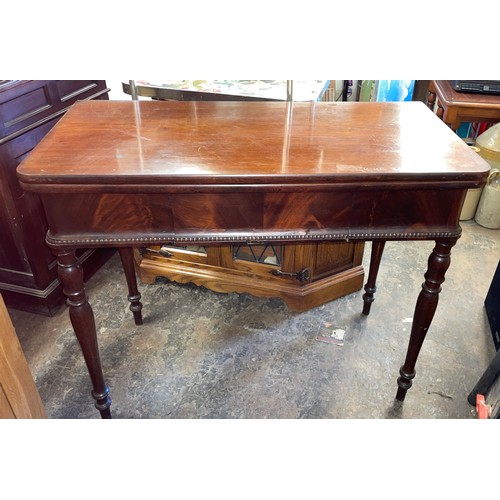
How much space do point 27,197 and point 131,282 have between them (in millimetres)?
446

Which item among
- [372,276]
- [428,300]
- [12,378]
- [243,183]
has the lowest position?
[372,276]

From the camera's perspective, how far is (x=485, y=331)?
1.63m

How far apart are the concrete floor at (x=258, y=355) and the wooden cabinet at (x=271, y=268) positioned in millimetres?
85

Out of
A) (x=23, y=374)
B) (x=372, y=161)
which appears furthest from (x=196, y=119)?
(x=23, y=374)

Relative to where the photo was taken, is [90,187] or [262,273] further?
[262,273]

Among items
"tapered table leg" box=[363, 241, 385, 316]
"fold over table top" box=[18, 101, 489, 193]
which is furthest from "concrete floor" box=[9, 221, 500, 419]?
"fold over table top" box=[18, 101, 489, 193]

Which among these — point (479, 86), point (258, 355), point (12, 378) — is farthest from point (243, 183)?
point (479, 86)

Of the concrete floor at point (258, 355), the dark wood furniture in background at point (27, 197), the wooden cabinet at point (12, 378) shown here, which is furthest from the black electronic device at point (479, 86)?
the wooden cabinet at point (12, 378)

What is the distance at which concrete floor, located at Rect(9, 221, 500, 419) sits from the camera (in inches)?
54.1

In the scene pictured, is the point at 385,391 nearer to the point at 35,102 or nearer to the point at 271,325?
the point at 271,325

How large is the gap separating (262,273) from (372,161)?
2.60 feet

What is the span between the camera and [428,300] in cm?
113

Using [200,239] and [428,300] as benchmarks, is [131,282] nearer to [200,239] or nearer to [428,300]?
[200,239]

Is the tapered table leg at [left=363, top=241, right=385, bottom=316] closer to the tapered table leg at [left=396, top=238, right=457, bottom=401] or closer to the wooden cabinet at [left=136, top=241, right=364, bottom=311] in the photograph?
the wooden cabinet at [left=136, top=241, right=364, bottom=311]
